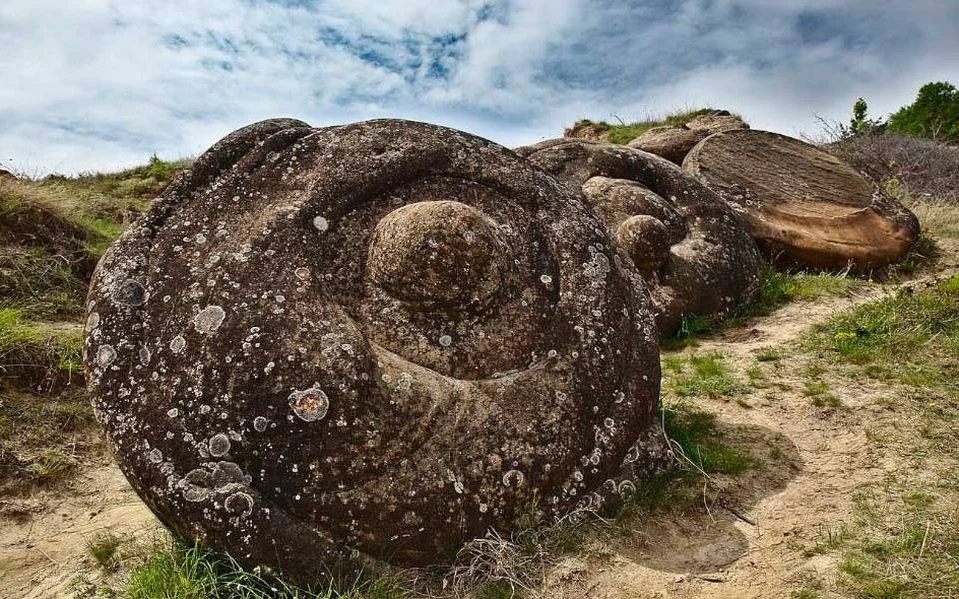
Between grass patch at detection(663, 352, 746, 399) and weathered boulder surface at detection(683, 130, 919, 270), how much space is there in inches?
112

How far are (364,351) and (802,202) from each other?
270 inches

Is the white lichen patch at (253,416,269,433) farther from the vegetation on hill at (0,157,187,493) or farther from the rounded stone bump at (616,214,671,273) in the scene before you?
the rounded stone bump at (616,214,671,273)

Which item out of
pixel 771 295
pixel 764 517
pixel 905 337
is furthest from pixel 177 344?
pixel 771 295

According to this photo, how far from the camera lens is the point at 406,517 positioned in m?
2.63

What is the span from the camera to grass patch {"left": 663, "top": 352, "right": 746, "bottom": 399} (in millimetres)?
4539

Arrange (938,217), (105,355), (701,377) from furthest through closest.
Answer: (938,217) → (701,377) → (105,355)

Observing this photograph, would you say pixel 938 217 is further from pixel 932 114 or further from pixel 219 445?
pixel 932 114

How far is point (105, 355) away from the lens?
275 cm

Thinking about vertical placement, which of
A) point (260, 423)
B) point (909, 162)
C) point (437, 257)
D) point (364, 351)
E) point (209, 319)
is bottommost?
point (260, 423)

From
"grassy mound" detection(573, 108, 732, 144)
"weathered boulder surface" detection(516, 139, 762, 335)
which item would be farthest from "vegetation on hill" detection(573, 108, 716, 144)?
"weathered boulder surface" detection(516, 139, 762, 335)

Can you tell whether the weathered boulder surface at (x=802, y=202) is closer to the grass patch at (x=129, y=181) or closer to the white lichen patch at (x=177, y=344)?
the white lichen patch at (x=177, y=344)

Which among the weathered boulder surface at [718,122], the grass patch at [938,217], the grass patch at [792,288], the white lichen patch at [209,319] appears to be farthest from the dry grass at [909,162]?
the white lichen patch at [209,319]

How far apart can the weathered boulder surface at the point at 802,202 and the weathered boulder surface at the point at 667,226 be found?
0.76 metres

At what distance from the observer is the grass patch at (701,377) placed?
454 cm
